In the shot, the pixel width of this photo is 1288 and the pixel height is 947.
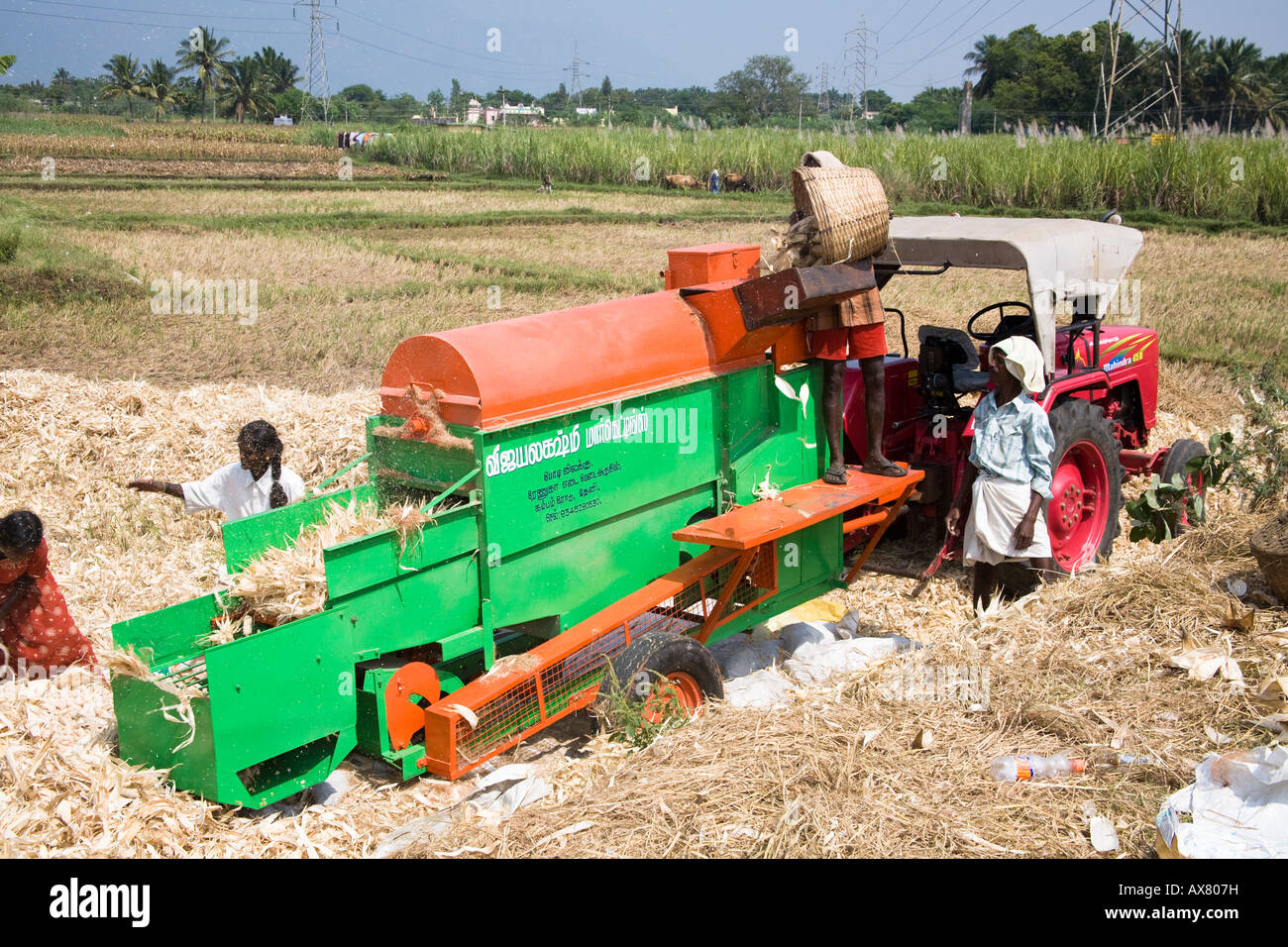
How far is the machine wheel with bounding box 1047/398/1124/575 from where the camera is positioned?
21.8 feet

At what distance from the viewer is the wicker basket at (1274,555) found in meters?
5.16

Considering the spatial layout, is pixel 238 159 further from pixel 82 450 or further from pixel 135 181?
pixel 82 450

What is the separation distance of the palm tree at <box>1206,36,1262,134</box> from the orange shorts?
207ft

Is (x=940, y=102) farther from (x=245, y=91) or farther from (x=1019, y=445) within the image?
(x=1019, y=445)

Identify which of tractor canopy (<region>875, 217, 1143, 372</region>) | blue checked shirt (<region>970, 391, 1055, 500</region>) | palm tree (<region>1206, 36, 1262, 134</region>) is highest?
palm tree (<region>1206, 36, 1262, 134</region>)

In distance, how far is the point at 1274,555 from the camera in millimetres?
5168

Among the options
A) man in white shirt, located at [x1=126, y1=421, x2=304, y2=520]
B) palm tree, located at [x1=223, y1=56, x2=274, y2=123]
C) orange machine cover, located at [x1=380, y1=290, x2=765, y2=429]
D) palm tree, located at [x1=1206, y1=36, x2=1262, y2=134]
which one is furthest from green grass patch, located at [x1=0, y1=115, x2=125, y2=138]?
palm tree, located at [x1=1206, y1=36, x2=1262, y2=134]

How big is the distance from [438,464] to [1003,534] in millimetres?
2914

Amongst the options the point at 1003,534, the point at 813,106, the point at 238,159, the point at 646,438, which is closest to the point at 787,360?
the point at 646,438

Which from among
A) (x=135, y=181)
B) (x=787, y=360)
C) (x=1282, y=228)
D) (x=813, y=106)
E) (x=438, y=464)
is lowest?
(x=438, y=464)

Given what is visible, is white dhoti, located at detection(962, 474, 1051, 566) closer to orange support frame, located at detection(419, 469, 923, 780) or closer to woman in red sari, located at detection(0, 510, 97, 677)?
orange support frame, located at detection(419, 469, 923, 780)

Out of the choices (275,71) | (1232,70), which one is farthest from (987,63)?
(275,71)

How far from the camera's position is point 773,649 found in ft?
20.4

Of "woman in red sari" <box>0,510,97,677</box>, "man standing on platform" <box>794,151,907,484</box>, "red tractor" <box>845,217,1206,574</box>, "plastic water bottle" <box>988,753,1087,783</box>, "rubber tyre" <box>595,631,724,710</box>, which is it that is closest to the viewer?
"plastic water bottle" <box>988,753,1087,783</box>
